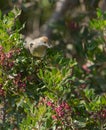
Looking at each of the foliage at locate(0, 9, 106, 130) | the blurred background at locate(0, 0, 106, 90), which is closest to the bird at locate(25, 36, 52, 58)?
the foliage at locate(0, 9, 106, 130)

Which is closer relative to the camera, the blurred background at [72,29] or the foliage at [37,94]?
the foliage at [37,94]

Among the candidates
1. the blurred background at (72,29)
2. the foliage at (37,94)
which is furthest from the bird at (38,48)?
the blurred background at (72,29)

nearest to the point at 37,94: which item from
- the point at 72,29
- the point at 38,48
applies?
the point at 38,48

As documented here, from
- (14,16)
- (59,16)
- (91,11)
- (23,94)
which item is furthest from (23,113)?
(59,16)

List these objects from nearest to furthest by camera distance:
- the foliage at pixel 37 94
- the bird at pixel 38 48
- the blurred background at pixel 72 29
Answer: the foliage at pixel 37 94, the bird at pixel 38 48, the blurred background at pixel 72 29

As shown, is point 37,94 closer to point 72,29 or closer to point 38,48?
point 38,48

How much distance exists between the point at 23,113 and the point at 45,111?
33 cm

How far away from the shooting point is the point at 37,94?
260 centimetres

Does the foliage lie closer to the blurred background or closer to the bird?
the bird

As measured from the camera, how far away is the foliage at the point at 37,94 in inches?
96.4

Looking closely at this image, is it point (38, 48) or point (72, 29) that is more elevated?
point (72, 29)

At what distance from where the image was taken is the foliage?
2.45 metres

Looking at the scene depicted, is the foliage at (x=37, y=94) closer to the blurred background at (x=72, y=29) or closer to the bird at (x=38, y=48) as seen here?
the bird at (x=38, y=48)

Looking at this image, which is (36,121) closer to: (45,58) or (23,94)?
(23,94)
